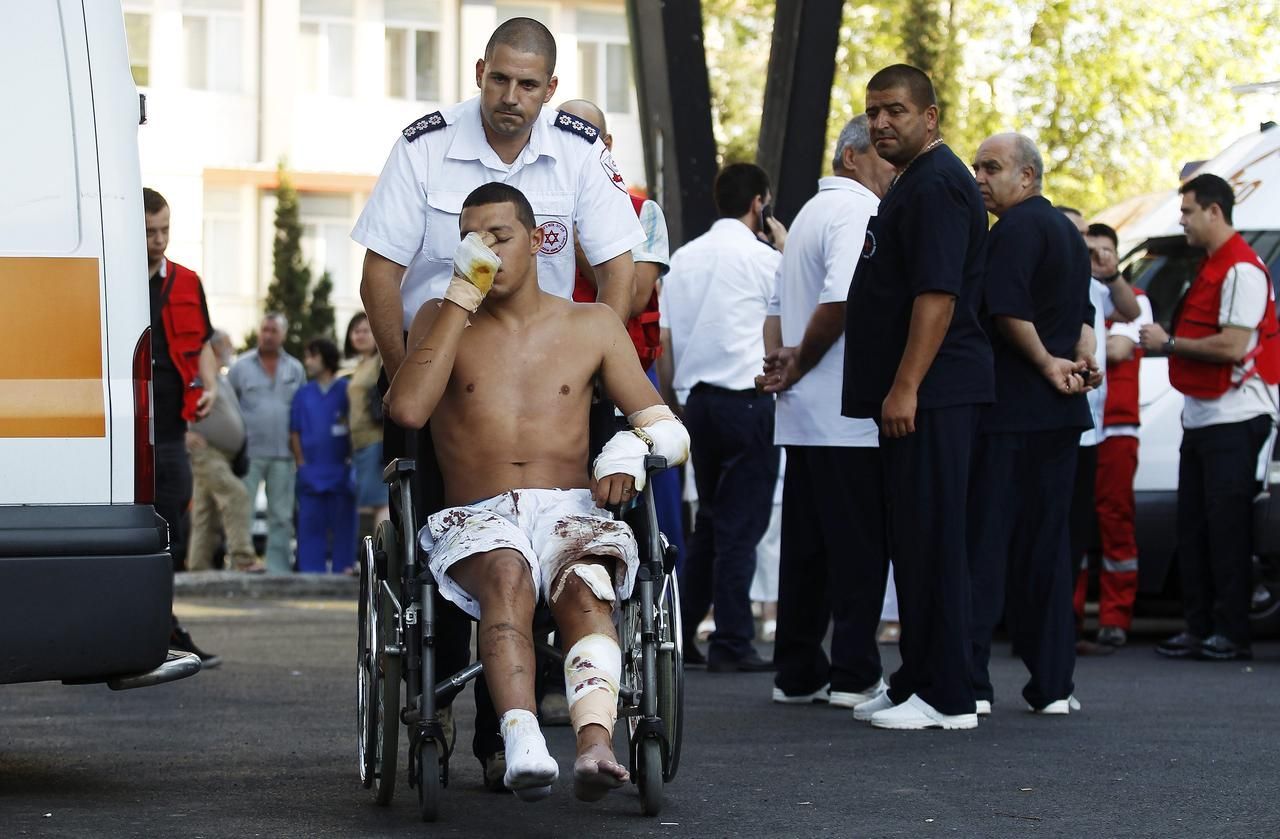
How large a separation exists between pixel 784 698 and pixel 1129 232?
615 cm

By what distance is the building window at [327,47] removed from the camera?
4125cm

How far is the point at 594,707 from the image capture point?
5078mm

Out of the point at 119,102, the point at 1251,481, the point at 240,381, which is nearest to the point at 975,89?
the point at 240,381

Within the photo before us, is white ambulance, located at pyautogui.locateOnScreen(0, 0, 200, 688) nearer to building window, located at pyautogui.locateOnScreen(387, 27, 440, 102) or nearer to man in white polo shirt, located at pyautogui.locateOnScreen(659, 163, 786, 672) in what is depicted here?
man in white polo shirt, located at pyautogui.locateOnScreen(659, 163, 786, 672)

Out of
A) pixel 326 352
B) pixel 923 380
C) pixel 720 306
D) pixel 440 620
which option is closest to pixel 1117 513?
pixel 720 306

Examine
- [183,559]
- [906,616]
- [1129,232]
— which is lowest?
[183,559]

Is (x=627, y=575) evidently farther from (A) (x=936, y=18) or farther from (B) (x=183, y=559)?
(A) (x=936, y=18)

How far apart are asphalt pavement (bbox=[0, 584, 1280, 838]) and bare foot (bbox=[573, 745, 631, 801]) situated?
380 millimetres

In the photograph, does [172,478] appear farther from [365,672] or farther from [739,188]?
[365,672]

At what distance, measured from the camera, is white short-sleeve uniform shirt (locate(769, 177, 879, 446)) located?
26.3ft

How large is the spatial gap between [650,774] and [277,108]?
36552 mm

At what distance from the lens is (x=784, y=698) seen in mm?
8375

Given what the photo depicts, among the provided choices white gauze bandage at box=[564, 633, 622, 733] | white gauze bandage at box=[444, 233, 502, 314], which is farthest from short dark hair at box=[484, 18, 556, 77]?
white gauze bandage at box=[564, 633, 622, 733]

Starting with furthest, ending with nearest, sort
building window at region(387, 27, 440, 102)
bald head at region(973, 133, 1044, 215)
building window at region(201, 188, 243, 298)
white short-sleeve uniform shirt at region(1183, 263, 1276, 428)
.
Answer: building window at region(387, 27, 440, 102) < building window at region(201, 188, 243, 298) < white short-sleeve uniform shirt at region(1183, 263, 1276, 428) < bald head at region(973, 133, 1044, 215)
